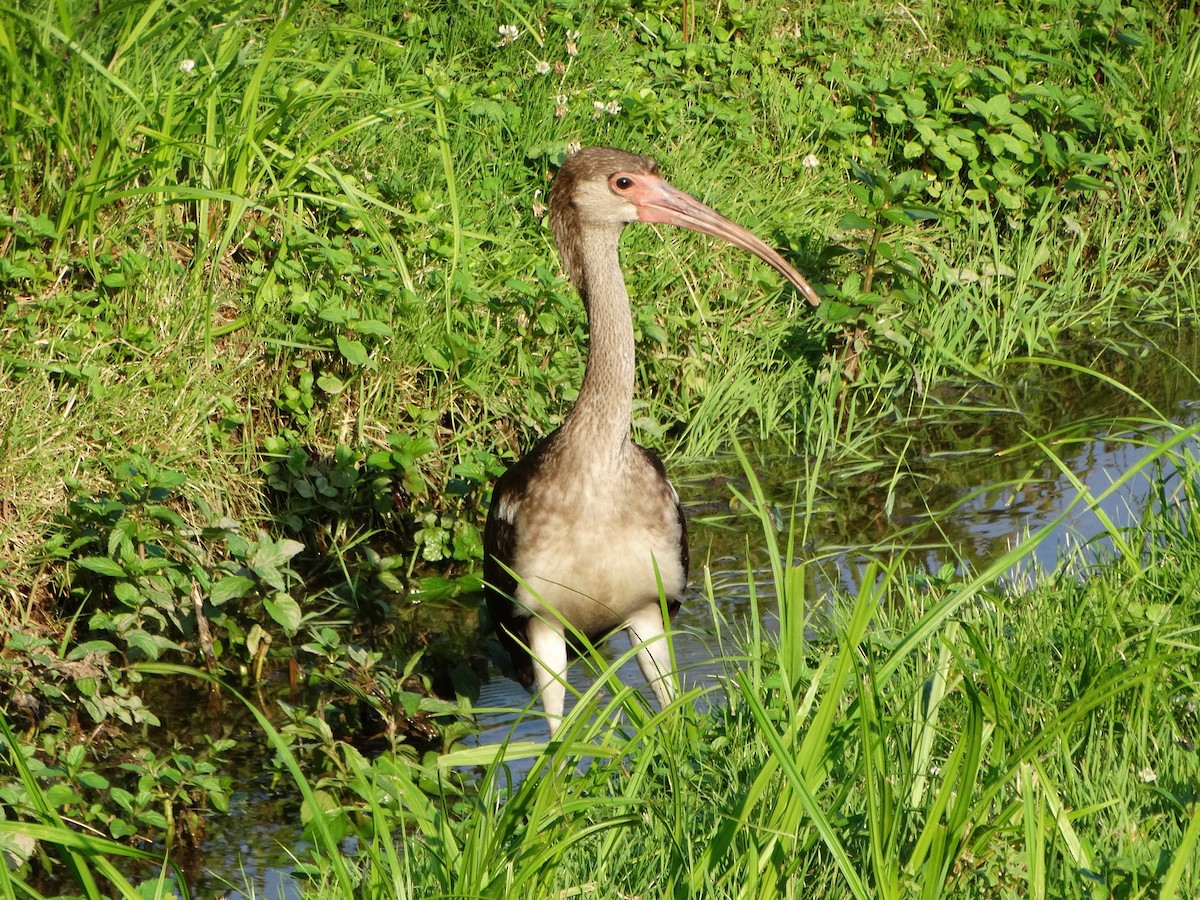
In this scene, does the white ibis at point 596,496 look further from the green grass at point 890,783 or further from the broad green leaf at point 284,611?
the green grass at point 890,783

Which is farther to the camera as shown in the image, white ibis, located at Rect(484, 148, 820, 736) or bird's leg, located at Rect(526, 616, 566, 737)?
bird's leg, located at Rect(526, 616, 566, 737)

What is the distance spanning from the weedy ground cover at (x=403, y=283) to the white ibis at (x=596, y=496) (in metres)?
0.35

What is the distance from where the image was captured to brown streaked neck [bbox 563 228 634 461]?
405 centimetres

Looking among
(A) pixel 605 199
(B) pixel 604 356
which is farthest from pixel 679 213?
(B) pixel 604 356

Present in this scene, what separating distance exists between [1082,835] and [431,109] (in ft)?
14.1

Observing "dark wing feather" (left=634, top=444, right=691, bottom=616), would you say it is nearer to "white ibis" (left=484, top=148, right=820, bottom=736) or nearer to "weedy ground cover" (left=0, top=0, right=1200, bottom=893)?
"white ibis" (left=484, top=148, right=820, bottom=736)

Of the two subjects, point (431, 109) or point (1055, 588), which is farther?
point (431, 109)

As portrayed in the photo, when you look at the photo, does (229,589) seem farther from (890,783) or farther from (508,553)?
(890,783)

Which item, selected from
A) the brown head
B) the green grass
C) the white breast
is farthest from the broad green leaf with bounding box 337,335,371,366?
the green grass

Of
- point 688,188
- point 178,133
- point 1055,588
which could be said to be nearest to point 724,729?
point 1055,588

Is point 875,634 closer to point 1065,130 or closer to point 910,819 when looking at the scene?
point 910,819

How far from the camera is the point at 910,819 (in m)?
2.80

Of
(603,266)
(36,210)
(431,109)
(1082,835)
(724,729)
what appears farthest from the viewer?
(431,109)

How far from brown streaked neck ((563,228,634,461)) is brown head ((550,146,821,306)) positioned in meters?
0.02
